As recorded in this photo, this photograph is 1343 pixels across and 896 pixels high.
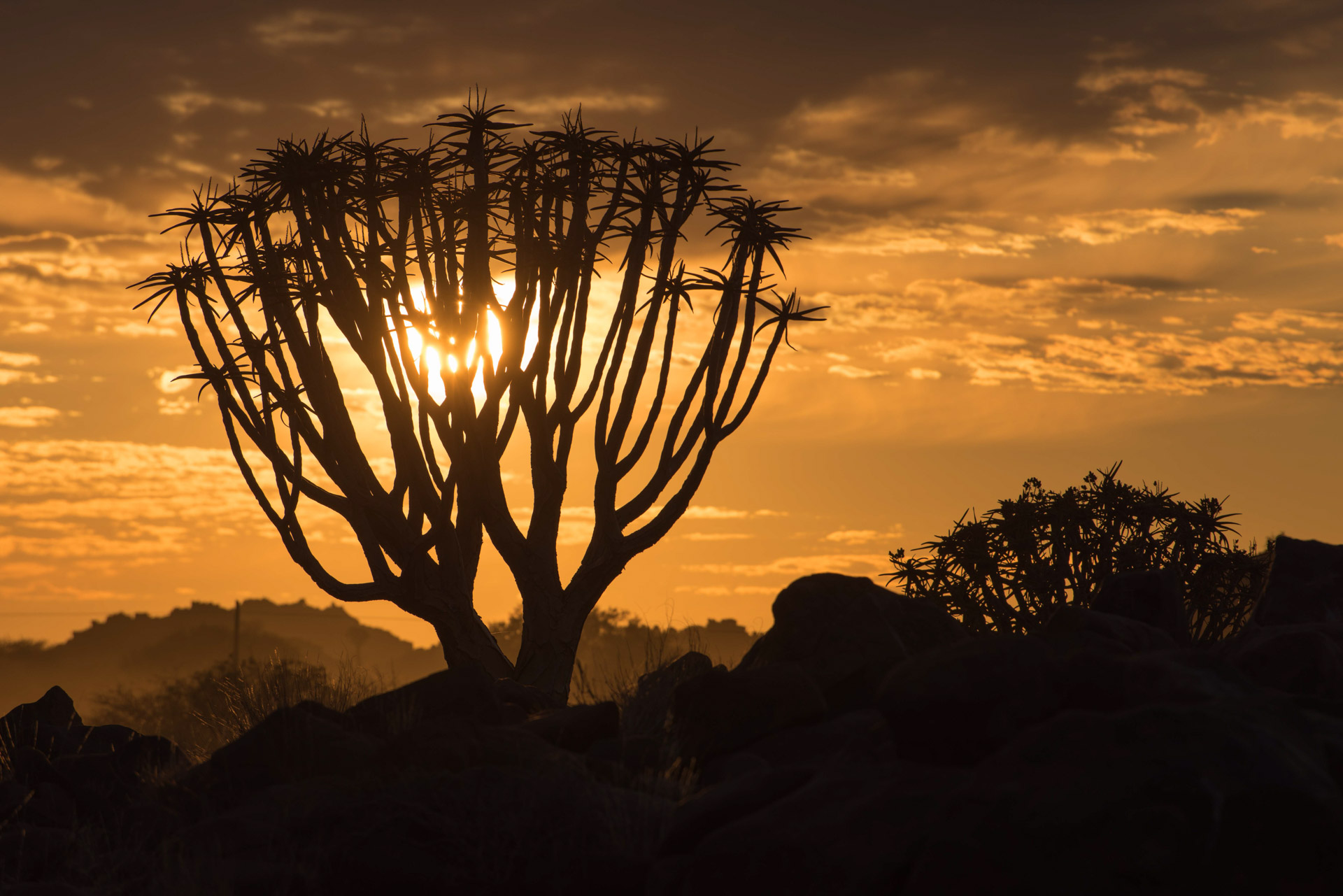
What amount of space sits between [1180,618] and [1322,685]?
216 centimetres

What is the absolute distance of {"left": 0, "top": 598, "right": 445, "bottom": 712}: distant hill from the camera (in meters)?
76.1

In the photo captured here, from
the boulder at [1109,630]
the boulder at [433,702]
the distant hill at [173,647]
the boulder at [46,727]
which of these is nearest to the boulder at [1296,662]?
the boulder at [1109,630]

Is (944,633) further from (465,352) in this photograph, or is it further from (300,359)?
(300,359)

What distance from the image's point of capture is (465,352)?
1223cm

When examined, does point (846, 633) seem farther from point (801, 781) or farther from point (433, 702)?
point (433, 702)

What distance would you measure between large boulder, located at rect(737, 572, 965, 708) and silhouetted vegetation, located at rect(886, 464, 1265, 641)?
17.2 feet

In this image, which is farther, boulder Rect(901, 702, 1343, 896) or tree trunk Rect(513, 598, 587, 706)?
tree trunk Rect(513, 598, 587, 706)

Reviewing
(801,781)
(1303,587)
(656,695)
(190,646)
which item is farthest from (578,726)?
(190,646)

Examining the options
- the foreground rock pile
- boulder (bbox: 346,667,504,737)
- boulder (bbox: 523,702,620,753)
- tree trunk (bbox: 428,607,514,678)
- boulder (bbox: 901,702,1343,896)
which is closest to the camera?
boulder (bbox: 901,702,1343,896)

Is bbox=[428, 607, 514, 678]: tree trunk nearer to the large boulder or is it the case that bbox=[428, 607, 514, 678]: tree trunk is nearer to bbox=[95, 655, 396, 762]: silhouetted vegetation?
bbox=[95, 655, 396, 762]: silhouetted vegetation

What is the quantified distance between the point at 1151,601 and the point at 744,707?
3.90 metres

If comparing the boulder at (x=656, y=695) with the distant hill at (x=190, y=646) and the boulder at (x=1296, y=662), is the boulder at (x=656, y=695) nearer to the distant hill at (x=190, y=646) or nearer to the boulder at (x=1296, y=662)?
the boulder at (x=1296, y=662)

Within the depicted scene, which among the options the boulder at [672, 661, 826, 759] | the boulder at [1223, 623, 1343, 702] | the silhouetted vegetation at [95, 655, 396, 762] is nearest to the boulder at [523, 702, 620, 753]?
the boulder at [672, 661, 826, 759]

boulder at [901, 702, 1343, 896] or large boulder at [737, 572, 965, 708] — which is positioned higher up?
large boulder at [737, 572, 965, 708]
